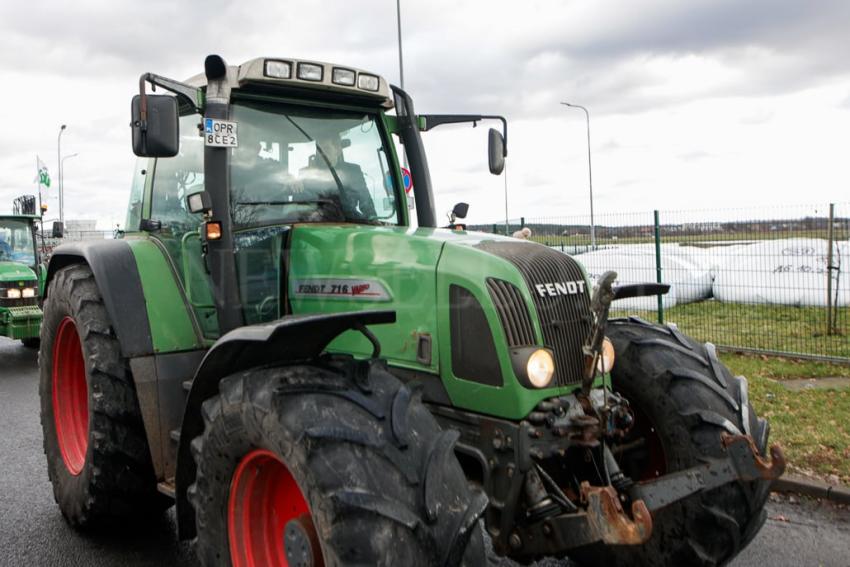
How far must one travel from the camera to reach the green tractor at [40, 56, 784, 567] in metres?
2.71

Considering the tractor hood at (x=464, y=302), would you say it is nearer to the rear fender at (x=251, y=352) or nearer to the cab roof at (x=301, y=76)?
the rear fender at (x=251, y=352)

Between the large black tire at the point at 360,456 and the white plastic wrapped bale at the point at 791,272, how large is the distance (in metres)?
8.78

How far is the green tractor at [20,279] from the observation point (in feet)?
38.7

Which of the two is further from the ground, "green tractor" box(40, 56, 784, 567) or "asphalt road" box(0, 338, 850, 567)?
"green tractor" box(40, 56, 784, 567)

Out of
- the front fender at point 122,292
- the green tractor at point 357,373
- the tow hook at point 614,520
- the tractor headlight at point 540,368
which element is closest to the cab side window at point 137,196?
the green tractor at point 357,373

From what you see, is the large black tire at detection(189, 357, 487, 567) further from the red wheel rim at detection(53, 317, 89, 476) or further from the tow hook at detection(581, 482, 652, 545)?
the red wheel rim at detection(53, 317, 89, 476)

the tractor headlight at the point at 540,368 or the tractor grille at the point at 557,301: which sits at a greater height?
the tractor grille at the point at 557,301

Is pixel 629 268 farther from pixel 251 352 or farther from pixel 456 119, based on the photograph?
pixel 251 352

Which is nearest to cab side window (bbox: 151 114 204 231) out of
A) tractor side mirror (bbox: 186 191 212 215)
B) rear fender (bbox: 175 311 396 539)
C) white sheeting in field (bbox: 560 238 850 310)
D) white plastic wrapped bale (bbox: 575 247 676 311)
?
tractor side mirror (bbox: 186 191 212 215)

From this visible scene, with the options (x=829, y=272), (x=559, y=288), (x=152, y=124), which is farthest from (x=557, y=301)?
(x=829, y=272)

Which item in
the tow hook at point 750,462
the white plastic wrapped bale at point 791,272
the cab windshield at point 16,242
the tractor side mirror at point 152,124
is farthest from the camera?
the cab windshield at point 16,242

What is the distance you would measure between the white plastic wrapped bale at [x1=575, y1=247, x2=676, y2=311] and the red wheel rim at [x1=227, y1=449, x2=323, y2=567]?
338 inches

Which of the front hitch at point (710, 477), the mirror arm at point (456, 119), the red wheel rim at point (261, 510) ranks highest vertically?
the mirror arm at point (456, 119)

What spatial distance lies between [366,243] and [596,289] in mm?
1143
